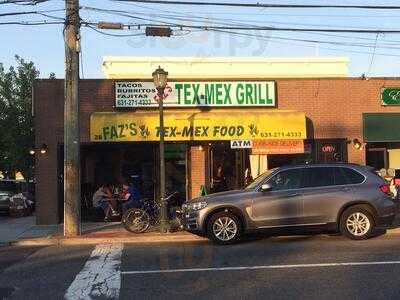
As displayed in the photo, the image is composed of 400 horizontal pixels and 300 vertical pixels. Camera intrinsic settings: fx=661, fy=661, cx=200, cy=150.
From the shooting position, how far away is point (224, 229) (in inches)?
557

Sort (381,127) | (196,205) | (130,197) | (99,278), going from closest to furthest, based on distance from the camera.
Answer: (99,278) → (196,205) → (130,197) → (381,127)

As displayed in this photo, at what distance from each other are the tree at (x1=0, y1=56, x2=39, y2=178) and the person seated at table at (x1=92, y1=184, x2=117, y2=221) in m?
14.0

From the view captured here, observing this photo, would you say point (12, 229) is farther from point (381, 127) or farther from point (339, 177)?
point (381, 127)

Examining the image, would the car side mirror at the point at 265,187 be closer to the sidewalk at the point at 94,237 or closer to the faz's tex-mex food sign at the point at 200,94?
the sidewalk at the point at 94,237

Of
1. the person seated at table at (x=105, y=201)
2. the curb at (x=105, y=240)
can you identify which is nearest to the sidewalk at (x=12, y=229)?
the curb at (x=105, y=240)

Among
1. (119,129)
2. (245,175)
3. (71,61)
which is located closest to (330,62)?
(245,175)

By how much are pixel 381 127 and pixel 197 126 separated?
19.7ft

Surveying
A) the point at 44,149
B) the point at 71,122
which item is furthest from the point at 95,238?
the point at 44,149

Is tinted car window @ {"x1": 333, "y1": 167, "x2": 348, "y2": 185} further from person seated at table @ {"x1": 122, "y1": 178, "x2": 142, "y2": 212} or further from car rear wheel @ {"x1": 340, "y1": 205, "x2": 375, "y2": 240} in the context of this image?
person seated at table @ {"x1": 122, "y1": 178, "x2": 142, "y2": 212}

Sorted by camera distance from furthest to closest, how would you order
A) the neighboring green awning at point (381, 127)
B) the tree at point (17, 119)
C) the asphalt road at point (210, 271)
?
the tree at point (17, 119) → the neighboring green awning at point (381, 127) → the asphalt road at point (210, 271)

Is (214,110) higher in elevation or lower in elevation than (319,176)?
higher

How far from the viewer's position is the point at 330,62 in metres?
30.6

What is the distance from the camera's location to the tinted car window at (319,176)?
47.7 feet

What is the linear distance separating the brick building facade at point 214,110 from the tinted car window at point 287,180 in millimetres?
6135
